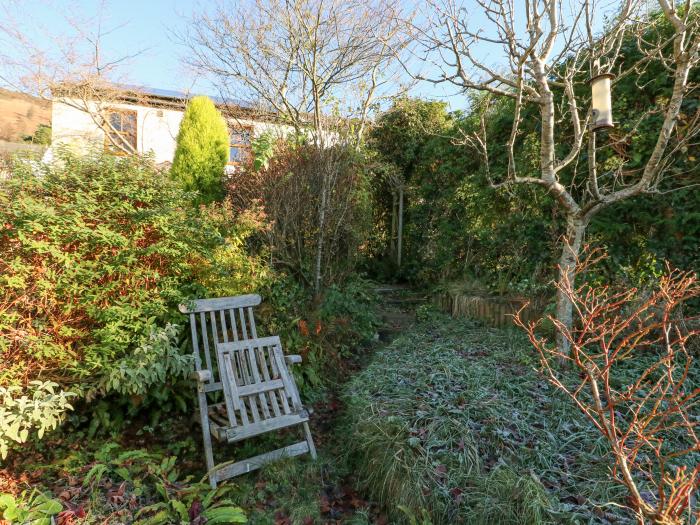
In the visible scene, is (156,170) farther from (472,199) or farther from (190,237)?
(472,199)

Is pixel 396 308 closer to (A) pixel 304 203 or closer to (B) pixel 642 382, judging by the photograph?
(A) pixel 304 203

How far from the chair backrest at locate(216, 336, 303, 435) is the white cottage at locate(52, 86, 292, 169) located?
6.63 metres

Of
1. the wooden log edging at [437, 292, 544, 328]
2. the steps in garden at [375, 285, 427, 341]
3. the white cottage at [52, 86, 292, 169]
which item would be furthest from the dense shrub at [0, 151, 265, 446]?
the white cottage at [52, 86, 292, 169]

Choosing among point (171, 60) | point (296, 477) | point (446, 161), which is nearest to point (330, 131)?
point (446, 161)

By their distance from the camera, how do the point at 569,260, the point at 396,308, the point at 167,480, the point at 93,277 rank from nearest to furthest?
the point at 167,480 → the point at 93,277 → the point at 569,260 → the point at 396,308

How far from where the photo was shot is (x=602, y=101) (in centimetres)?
286

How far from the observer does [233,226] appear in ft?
13.6

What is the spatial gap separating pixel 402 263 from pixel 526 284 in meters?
3.44

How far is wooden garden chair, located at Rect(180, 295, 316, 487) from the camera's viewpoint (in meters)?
2.83

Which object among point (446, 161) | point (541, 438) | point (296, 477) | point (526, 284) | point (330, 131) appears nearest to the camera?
point (541, 438)

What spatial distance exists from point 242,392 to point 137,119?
10466 millimetres

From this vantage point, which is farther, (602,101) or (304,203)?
(304,203)

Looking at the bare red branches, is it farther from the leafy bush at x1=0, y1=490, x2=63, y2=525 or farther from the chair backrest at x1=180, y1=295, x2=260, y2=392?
the leafy bush at x1=0, y1=490, x2=63, y2=525

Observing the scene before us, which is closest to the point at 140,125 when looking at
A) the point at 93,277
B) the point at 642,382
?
the point at 93,277
